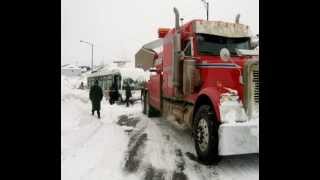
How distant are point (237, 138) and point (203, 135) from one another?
0.77 meters

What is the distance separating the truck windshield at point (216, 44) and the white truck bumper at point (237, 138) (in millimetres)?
2076

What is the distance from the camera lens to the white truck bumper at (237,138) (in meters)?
5.09

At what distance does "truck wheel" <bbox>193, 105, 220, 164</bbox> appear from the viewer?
5.41 metres

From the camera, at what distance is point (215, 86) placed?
584cm

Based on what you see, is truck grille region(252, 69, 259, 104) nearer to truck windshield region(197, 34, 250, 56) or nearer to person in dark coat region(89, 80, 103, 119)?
truck windshield region(197, 34, 250, 56)

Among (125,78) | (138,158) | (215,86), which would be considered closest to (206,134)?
(215,86)

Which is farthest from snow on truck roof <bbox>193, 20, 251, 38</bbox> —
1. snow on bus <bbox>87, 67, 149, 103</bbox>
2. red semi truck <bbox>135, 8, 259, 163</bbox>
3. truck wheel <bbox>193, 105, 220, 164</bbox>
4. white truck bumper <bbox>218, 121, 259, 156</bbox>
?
snow on bus <bbox>87, 67, 149, 103</bbox>

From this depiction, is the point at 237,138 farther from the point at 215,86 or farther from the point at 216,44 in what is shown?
the point at 216,44

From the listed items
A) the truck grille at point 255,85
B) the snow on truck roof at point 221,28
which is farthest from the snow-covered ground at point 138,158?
the snow on truck roof at point 221,28

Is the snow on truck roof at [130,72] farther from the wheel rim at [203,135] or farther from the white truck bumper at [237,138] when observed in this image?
the white truck bumper at [237,138]

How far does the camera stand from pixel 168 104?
28.7ft
